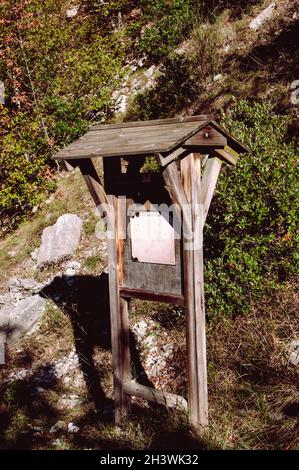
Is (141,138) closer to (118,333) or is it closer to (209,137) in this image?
(209,137)

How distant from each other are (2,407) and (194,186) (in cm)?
349

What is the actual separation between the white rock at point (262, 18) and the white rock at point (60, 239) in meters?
7.26

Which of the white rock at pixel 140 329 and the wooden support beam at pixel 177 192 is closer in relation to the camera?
the wooden support beam at pixel 177 192

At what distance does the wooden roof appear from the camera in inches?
137

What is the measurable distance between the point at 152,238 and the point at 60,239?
16.3ft

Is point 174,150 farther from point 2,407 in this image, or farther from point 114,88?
point 114,88

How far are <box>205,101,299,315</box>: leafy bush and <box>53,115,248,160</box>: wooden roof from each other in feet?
4.14

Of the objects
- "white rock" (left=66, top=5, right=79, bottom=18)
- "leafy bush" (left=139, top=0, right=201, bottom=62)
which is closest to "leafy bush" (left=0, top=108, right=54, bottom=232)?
"leafy bush" (left=139, top=0, right=201, bottom=62)

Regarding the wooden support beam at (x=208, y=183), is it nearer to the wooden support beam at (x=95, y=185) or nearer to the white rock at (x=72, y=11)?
the wooden support beam at (x=95, y=185)

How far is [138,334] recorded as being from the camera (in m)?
6.19

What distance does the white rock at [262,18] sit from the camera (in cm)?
1205

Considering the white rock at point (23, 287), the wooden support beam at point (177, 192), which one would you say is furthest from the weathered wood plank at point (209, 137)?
the white rock at point (23, 287)

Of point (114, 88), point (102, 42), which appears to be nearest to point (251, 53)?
point (114, 88)

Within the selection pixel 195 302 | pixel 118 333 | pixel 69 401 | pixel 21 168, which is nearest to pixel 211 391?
pixel 118 333
